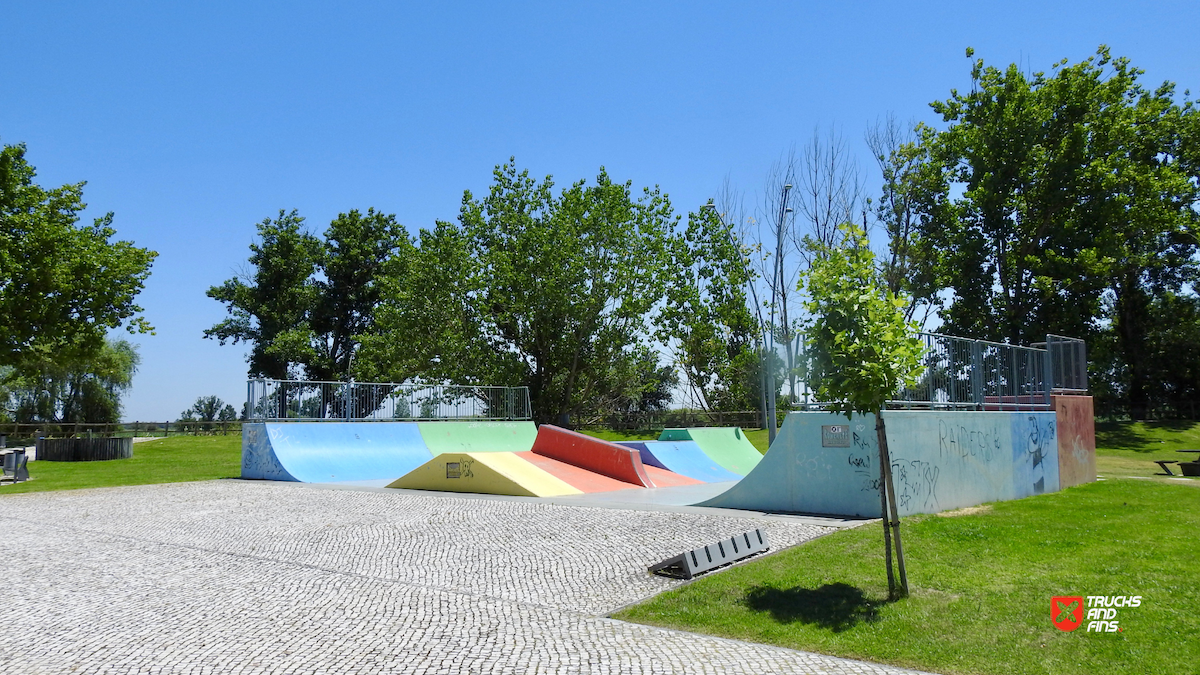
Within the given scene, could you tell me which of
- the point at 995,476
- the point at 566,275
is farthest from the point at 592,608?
the point at 566,275

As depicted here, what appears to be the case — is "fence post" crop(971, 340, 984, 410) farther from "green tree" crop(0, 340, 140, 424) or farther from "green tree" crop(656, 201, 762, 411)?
"green tree" crop(0, 340, 140, 424)

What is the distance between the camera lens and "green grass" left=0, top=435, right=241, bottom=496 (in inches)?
731

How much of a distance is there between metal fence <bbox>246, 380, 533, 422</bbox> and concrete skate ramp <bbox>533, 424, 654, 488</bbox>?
4.94m

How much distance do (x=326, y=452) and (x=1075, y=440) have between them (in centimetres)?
1681

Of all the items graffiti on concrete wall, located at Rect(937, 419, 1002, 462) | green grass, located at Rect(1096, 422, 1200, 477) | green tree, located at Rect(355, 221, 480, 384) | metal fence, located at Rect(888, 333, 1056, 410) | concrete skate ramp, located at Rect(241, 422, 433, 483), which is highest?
green tree, located at Rect(355, 221, 480, 384)

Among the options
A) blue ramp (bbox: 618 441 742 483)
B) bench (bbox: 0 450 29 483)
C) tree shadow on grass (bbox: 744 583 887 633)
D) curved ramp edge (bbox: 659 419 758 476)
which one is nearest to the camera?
tree shadow on grass (bbox: 744 583 887 633)

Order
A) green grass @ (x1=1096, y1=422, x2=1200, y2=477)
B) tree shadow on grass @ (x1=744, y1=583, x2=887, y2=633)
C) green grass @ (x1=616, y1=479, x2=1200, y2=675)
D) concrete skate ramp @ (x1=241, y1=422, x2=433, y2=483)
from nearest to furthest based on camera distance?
green grass @ (x1=616, y1=479, x2=1200, y2=675) < tree shadow on grass @ (x1=744, y1=583, x2=887, y2=633) < concrete skate ramp @ (x1=241, y1=422, x2=433, y2=483) < green grass @ (x1=1096, y1=422, x2=1200, y2=477)

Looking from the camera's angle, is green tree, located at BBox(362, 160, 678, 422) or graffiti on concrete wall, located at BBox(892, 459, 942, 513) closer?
graffiti on concrete wall, located at BBox(892, 459, 942, 513)

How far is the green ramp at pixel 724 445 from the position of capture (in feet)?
77.2

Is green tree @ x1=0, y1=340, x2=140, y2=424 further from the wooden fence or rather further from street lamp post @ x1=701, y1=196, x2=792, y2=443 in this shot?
street lamp post @ x1=701, y1=196, x2=792, y2=443

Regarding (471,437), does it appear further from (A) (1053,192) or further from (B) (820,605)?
(A) (1053,192)

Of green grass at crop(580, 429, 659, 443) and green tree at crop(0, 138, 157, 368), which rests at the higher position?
green tree at crop(0, 138, 157, 368)

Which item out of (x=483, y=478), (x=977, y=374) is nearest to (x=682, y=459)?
(x=483, y=478)

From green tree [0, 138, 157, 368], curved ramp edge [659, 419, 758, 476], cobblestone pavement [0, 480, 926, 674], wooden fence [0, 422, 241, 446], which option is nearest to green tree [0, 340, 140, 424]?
wooden fence [0, 422, 241, 446]
